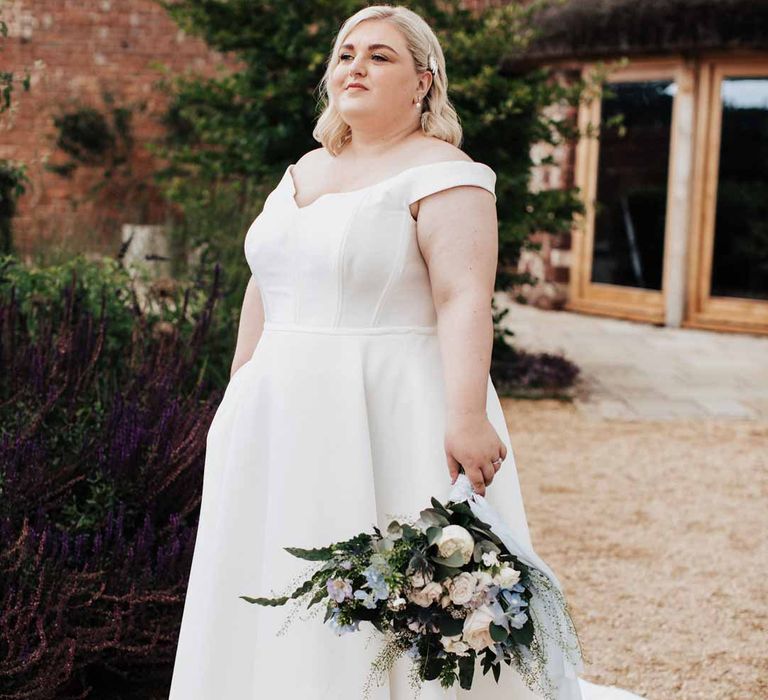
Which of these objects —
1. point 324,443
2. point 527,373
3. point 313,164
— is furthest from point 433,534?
point 527,373

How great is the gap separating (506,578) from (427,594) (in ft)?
0.43

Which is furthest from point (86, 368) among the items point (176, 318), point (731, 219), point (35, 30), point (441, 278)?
point (35, 30)

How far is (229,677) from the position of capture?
217 centimetres

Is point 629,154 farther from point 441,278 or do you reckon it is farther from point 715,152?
point 441,278

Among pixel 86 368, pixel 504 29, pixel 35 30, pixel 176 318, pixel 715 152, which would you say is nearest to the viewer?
pixel 86 368

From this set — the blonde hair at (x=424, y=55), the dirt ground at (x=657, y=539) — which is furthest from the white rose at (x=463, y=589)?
the dirt ground at (x=657, y=539)

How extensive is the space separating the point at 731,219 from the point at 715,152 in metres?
0.64

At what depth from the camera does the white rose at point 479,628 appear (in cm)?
178

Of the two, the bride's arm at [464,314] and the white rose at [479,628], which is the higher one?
the bride's arm at [464,314]

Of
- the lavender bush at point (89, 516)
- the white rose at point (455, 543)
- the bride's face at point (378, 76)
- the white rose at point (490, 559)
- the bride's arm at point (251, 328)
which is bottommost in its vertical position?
A: the lavender bush at point (89, 516)

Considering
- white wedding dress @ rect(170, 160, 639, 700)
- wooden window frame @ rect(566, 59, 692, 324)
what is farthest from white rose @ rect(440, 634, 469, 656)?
wooden window frame @ rect(566, 59, 692, 324)

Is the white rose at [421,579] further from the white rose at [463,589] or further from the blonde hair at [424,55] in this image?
the blonde hair at [424,55]

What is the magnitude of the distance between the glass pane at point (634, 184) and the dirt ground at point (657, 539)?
13.2 feet

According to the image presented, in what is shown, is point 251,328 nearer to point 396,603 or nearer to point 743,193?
point 396,603
